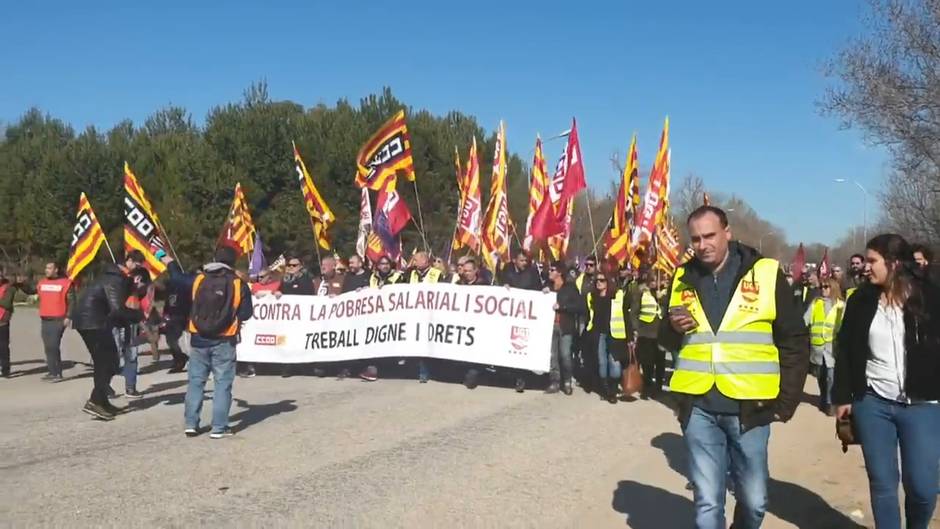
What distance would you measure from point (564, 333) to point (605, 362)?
2.19 ft

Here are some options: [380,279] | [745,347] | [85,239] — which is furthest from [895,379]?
[85,239]

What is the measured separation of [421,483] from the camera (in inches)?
257

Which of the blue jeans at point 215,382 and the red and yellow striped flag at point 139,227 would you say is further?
the red and yellow striped flag at point 139,227

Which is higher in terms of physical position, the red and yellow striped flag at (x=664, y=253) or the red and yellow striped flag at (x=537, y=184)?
the red and yellow striped flag at (x=537, y=184)

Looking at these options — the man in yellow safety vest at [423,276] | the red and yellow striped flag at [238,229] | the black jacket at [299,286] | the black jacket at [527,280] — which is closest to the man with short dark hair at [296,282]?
the black jacket at [299,286]

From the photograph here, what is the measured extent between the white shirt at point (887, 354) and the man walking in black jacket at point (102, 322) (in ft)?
25.2

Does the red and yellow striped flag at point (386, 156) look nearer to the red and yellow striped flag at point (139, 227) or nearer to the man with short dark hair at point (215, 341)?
the red and yellow striped flag at point (139, 227)

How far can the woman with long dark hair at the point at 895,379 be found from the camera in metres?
4.25

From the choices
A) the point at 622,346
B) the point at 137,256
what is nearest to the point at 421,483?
the point at 622,346

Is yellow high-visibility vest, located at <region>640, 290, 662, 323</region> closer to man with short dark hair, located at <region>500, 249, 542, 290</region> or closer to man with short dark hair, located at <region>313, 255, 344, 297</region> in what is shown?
man with short dark hair, located at <region>500, 249, 542, 290</region>

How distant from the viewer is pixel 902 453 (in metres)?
4.36

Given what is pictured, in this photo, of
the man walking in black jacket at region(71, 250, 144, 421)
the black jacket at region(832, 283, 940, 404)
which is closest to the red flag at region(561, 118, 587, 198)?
the man walking in black jacket at region(71, 250, 144, 421)

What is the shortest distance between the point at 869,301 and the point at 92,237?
43.6ft

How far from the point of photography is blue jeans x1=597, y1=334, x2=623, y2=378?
1110cm
